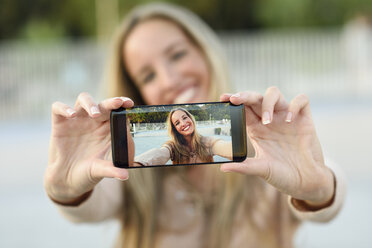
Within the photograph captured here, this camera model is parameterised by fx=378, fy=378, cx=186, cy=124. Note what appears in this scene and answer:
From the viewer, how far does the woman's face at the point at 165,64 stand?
4.65 feet

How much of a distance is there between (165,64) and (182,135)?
2.24 feet

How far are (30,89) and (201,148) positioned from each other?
6502mm

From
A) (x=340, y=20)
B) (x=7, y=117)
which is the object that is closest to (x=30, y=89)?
(x=7, y=117)

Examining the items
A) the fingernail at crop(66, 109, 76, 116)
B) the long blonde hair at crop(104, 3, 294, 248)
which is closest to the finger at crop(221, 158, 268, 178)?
the fingernail at crop(66, 109, 76, 116)

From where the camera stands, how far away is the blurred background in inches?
108

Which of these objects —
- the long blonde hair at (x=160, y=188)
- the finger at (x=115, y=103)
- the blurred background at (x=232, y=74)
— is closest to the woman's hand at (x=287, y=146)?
the finger at (x=115, y=103)

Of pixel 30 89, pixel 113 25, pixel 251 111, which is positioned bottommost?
pixel 251 111

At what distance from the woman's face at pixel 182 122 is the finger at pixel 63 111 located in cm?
22

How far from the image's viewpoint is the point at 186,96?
1447 mm

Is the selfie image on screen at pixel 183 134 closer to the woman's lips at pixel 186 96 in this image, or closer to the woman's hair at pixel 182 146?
the woman's hair at pixel 182 146

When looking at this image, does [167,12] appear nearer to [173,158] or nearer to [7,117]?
[173,158]

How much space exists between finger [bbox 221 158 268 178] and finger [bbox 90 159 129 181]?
0.68 feet

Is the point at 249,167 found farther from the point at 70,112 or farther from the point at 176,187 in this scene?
the point at 176,187

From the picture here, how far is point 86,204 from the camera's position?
41.3 inches
